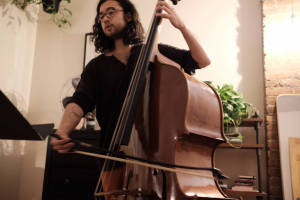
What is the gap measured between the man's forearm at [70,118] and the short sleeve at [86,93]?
0.07 feet

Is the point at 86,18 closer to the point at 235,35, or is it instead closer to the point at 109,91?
the point at 235,35

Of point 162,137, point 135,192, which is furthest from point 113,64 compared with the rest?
point 135,192

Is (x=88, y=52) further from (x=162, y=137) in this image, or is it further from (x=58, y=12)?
(x=162, y=137)

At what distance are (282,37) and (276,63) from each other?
0.21 metres

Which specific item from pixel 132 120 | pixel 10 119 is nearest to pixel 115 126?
pixel 132 120

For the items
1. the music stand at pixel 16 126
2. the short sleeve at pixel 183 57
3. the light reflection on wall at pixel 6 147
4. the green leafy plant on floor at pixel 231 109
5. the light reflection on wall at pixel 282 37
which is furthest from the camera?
the light reflection on wall at pixel 6 147

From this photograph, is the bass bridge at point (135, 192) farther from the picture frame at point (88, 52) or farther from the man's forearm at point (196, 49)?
the picture frame at point (88, 52)

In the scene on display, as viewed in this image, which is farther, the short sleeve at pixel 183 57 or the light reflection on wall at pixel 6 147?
the light reflection on wall at pixel 6 147

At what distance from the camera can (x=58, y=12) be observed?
9.19ft

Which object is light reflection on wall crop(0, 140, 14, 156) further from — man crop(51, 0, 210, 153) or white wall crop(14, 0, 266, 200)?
man crop(51, 0, 210, 153)

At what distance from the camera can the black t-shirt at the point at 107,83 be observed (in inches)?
44.7

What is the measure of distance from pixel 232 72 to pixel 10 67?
1.90 m

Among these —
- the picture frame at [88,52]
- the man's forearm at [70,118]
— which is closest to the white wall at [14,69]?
the picture frame at [88,52]

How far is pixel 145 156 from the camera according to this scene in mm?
908
